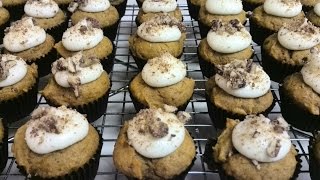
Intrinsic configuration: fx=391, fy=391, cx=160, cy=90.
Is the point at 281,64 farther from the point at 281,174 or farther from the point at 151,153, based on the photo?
the point at 151,153

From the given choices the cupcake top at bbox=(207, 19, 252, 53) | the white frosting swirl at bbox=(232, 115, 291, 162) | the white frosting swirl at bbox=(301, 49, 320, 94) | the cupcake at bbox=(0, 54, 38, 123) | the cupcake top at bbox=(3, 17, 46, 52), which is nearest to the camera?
the white frosting swirl at bbox=(232, 115, 291, 162)

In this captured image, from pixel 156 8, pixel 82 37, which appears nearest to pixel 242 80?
pixel 82 37

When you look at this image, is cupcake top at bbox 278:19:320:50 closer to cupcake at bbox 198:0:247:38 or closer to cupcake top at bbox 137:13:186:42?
cupcake at bbox 198:0:247:38

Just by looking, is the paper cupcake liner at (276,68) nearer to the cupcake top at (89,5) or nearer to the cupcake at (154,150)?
the cupcake at (154,150)

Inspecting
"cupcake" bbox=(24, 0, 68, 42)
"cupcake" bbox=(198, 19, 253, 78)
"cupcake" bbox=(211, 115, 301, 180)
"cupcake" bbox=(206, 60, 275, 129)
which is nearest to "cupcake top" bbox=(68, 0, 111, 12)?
"cupcake" bbox=(24, 0, 68, 42)

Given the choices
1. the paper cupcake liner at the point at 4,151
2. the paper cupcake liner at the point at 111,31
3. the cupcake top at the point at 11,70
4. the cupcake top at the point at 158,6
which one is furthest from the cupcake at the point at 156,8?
the paper cupcake liner at the point at 4,151

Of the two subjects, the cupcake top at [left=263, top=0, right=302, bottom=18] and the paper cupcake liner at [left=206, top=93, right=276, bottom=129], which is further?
the cupcake top at [left=263, top=0, right=302, bottom=18]
